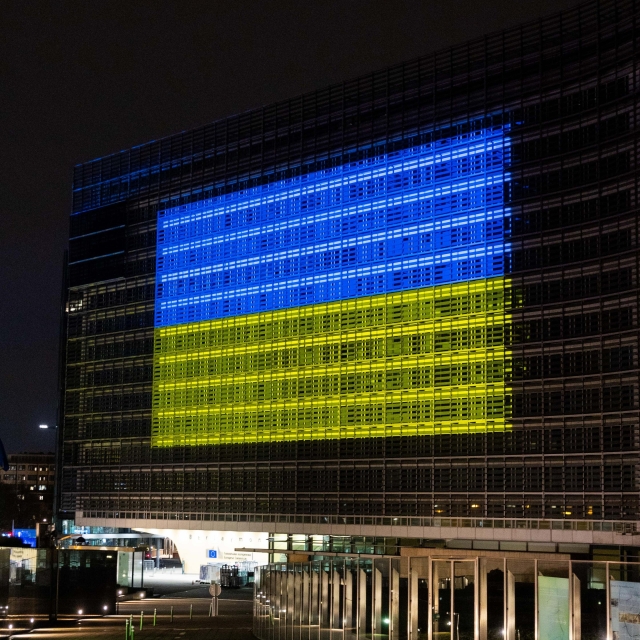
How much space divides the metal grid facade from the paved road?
1337cm

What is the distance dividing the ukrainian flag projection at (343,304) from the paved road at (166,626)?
1664cm

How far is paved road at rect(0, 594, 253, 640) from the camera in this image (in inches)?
2235

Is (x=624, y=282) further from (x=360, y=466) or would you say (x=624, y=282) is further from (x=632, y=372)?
(x=360, y=466)

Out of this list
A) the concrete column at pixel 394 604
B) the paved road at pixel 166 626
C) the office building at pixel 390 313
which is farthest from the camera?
the office building at pixel 390 313

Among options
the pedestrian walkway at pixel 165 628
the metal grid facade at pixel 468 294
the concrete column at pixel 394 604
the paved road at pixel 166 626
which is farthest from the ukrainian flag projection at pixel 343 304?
the concrete column at pixel 394 604

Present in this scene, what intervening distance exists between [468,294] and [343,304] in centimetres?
1136

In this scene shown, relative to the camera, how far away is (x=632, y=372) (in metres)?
71.1

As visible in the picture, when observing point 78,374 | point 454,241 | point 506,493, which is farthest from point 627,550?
point 78,374

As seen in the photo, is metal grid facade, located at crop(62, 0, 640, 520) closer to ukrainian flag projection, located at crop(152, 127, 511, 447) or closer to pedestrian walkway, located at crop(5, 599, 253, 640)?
ukrainian flag projection, located at crop(152, 127, 511, 447)

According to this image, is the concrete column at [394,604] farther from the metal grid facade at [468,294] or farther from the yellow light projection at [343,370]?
the yellow light projection at [343,370]

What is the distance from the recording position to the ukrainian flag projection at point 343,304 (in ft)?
255

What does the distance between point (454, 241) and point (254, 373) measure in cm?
2199

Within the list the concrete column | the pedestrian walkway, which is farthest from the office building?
the concrete column

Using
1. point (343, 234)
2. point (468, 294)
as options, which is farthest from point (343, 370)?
point (468, 294)
